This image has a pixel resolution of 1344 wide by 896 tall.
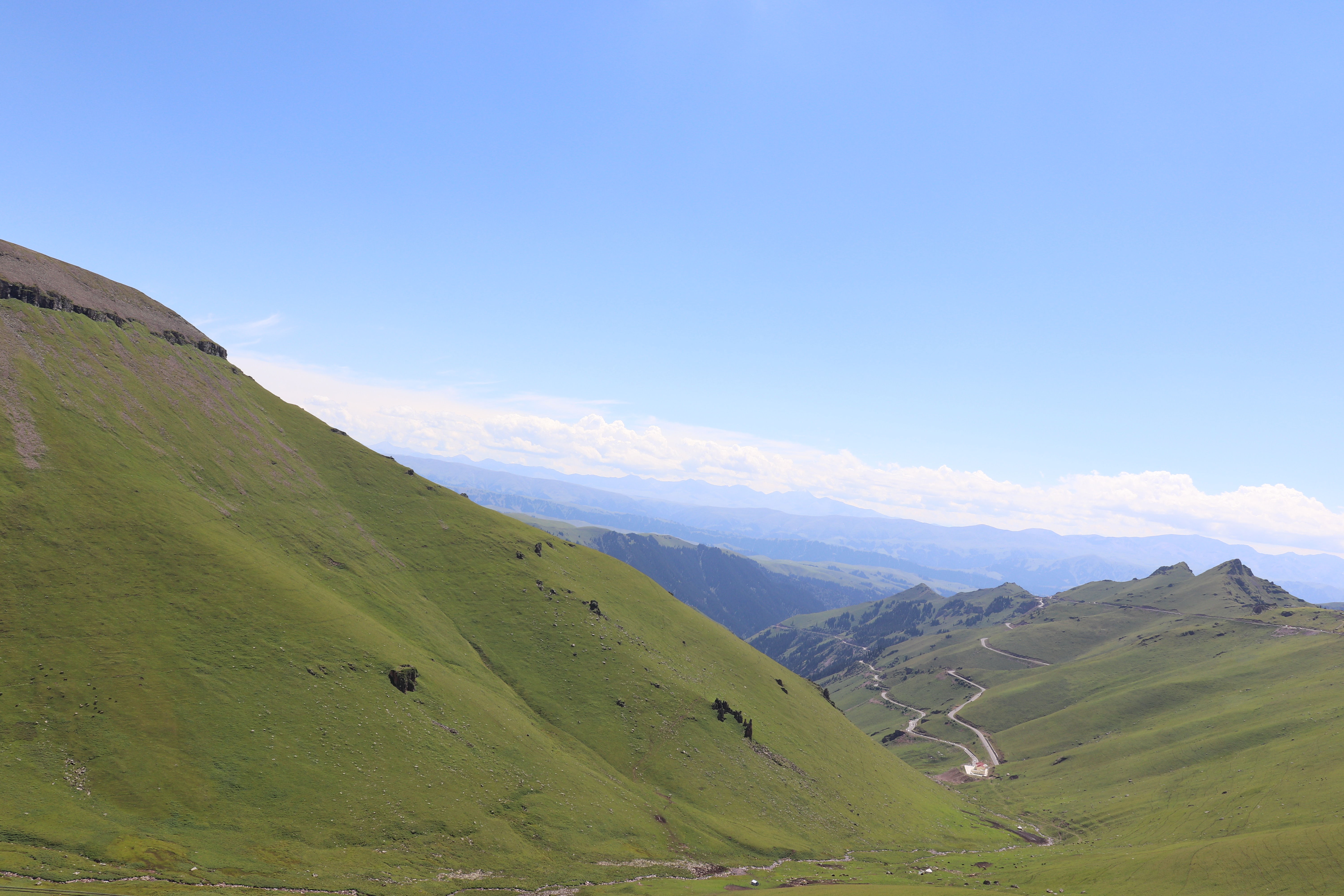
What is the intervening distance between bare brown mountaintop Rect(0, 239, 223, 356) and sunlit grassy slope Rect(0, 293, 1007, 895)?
6091 millimetres

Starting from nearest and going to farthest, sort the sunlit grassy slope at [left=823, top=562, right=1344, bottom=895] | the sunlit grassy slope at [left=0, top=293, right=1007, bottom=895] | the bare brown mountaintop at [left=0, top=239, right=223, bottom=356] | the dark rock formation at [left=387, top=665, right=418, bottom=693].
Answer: the sunlit grassy slope at [left=0, top=293, right=1007, bottom=895] → the sunlit grassy slope at [left=823, top=562, right=1344, bottom=895] → the dark rock formation at [left=387, top=665, right=418, bottom=693] → the bare brown mountaintop at [left=0, top=239, right=223, bottom=356]

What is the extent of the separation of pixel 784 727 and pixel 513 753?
65775 mm

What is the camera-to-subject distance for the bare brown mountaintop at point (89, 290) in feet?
372

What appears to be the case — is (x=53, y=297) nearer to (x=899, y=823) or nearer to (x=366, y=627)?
(x=366, y=627)

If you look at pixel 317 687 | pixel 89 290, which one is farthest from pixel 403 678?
pixel 89 290

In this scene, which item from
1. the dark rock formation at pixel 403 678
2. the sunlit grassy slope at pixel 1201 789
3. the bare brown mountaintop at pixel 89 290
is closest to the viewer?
the sunlit grassy slope at pixel 1201 789

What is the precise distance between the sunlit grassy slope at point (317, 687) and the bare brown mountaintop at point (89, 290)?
6.09m

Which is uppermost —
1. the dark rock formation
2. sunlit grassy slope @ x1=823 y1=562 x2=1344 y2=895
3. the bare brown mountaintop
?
the bare brown mountaintop

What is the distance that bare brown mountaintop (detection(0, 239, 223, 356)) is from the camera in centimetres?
11331

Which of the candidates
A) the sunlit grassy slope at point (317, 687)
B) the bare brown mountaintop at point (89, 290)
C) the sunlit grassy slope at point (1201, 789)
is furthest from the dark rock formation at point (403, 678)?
the bare brown mountaintop at point (89, 290)

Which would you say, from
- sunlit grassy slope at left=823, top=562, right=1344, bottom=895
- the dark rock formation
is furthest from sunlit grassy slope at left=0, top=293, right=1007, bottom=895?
sunlit grassy slope at left=823, top=562, right=1344, bottom=895

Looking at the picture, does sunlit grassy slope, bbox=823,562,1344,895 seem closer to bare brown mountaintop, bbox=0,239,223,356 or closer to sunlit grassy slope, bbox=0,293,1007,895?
sunlit grassy slope, bbox=0,293,1007,895

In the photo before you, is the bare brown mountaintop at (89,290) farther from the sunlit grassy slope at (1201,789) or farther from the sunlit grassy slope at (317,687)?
the sunlit grassy slope at (1201,789)

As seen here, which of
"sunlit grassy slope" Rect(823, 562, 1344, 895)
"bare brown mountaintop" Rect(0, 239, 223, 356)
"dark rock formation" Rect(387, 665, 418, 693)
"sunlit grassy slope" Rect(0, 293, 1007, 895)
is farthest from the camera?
"bare brown mountaintop" Rect(0, 239, 223, 356)
